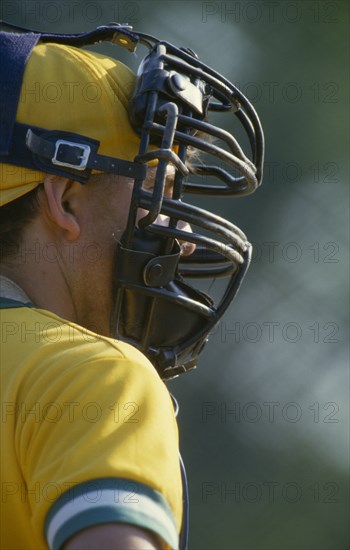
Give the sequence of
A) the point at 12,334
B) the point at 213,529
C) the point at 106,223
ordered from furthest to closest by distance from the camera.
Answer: the point at 213,529
the point at 106,223
the point at 12,334

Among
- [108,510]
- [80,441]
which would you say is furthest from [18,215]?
[108,510]

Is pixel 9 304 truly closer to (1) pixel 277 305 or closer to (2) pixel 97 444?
(2) pixel 97 444

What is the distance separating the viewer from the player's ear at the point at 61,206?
6.51 feet

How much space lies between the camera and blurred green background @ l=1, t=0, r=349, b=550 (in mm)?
3717

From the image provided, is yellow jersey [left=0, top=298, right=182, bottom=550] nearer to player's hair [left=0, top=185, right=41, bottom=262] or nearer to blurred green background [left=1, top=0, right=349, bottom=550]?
player's hair [left=0, top=185, right=41, bottom=262]

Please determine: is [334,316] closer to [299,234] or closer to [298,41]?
[299,234]

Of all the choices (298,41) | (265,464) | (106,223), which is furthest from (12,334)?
(298,41)

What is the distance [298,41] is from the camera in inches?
154

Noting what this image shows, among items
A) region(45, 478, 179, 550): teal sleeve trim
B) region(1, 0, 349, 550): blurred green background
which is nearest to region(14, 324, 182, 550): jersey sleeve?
region(45, 478, 179, 550): teal sleeve trim

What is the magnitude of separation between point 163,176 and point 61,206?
0.21 meters

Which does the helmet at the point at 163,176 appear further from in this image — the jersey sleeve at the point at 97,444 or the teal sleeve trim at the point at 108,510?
the teal sleeve trim at the point at 108,510

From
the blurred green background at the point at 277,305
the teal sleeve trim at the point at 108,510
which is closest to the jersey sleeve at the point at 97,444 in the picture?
the teal sleeve trim at the point at 108,510

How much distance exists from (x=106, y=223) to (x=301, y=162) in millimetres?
1937

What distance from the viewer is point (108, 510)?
4.48 ft
